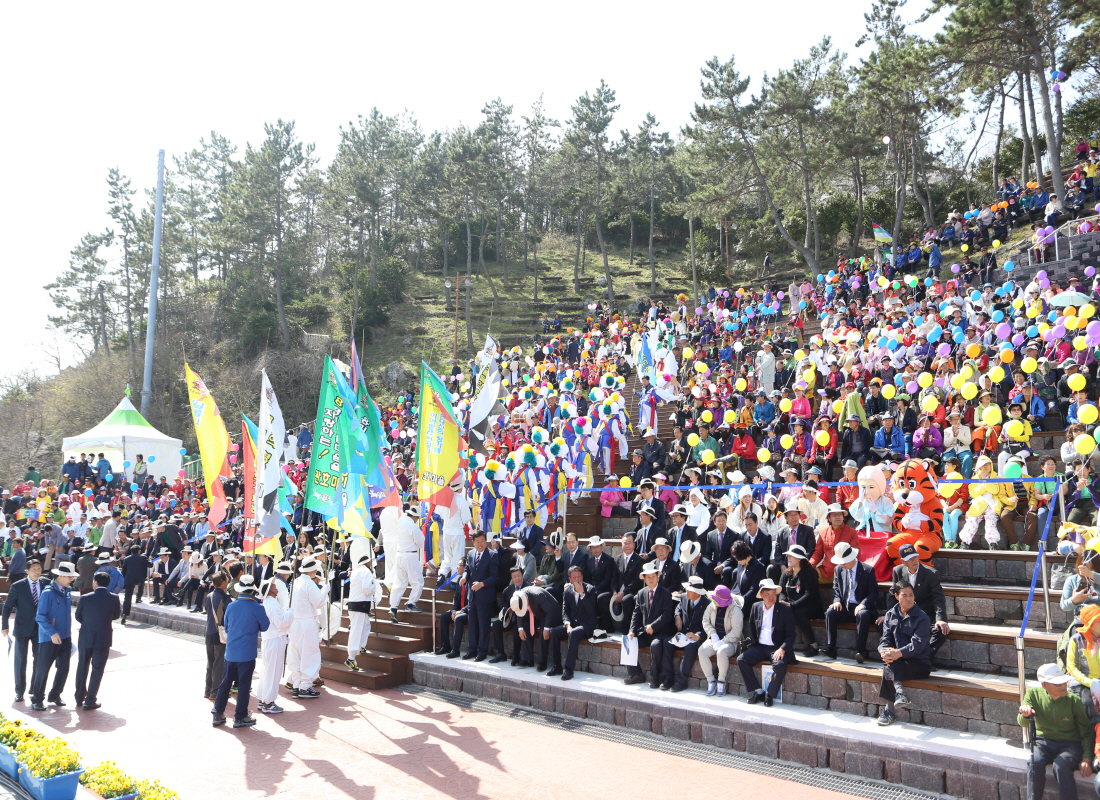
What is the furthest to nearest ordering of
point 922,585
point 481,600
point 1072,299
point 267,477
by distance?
point 1072,299 < point 267,477 < point 481,600 < point 922,585

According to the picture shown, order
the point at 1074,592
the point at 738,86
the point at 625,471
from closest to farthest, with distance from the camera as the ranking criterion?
the point at 1074,592 → the point at 625,471 → the point at 738,86

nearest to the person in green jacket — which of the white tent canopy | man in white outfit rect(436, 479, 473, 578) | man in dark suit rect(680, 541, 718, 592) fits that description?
man in dark suit rect(680, 541, 718, 592)

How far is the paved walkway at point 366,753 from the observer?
6938 millimetres

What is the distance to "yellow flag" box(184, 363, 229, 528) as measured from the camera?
12320mm

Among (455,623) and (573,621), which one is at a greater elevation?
(573,621)

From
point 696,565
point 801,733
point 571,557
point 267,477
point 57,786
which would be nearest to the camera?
point 57,786

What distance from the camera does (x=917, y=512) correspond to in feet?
28.1

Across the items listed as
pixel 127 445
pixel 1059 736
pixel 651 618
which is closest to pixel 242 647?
pixel 651 618

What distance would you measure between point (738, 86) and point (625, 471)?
23.8 meters

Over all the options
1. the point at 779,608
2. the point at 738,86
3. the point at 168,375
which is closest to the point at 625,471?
the point at 779,608

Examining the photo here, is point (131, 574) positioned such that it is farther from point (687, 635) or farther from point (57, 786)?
point (687, 635)

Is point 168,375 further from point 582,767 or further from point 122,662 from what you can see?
point 582,767

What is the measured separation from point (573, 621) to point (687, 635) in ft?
5.68

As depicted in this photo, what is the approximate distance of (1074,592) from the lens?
661 centimetres
